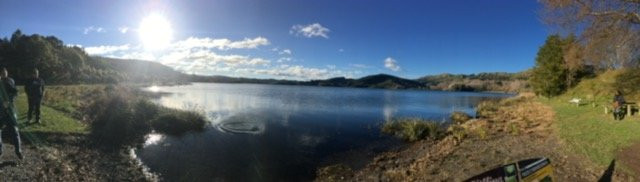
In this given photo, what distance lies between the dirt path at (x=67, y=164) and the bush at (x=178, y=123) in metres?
7.30

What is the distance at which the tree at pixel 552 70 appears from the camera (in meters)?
47.1

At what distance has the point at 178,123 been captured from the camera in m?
25.2

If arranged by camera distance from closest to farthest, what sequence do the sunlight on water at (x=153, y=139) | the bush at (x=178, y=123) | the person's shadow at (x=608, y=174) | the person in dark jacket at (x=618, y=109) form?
1. the person's shadow at (x=608, y=174)
2. the sunlight on water at (x=153, y=139)
3. the person in dark jacket at (x=618, y=109)
4. the bush at (x=178, y=123)

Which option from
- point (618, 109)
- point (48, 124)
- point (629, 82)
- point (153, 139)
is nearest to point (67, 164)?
point (48, 124)

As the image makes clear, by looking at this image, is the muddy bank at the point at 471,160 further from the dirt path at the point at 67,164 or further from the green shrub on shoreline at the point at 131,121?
the green shrub on shoreline at the point at 131,121

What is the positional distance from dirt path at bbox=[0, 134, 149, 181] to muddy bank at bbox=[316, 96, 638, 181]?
802 cm

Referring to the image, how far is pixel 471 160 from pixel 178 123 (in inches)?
765

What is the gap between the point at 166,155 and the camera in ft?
57.9

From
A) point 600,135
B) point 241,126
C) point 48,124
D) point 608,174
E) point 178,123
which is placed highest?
point 600,135

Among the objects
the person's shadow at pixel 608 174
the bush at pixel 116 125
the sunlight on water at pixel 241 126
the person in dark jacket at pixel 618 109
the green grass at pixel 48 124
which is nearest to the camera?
the person's shadow at pixel 608 174

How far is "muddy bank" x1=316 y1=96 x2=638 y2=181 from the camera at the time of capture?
1232 centimetres

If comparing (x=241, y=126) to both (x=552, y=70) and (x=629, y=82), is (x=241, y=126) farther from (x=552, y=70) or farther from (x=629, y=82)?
(x=552, y=70)

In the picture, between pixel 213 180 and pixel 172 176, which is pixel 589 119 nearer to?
pixel 213 180

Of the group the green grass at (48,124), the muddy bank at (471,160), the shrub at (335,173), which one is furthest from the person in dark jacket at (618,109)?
the green grass at (48,124)
